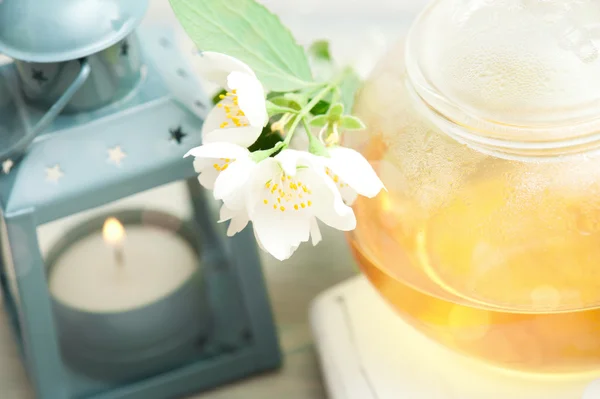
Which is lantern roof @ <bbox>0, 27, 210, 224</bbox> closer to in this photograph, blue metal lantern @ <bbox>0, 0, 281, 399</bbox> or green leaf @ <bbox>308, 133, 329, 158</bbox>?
blue metal lantern @ <bbox>0, 0, 281, 399</bbox>

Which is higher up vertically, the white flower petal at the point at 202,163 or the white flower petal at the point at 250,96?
the white flower petal at the point at 250,96

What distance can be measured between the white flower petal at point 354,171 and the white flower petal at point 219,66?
72mm

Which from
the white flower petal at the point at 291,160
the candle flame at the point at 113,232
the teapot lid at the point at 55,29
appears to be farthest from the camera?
the candle flame at the point at 113,232

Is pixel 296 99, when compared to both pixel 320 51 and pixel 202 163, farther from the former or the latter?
pixel 320 51

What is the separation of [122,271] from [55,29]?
Result: 0.25 m

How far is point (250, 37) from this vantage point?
1.94ft

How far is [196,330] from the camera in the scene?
76 centimetres

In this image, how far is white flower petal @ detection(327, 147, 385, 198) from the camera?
504 millimetres

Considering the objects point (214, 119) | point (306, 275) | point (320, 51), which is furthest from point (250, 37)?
point (306, 275)

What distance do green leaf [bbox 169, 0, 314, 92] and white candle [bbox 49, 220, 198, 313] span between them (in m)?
0.22

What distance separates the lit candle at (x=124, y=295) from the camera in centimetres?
73

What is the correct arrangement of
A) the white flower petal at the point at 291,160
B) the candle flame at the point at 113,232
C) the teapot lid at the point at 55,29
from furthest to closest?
the candle flame at the point at 113,232
the teapot lid at the point at 55,29
the white flower petal at the point at 291,160

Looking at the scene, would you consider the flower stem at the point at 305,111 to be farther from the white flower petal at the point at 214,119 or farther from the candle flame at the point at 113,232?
the candle flame at the point at 113,232

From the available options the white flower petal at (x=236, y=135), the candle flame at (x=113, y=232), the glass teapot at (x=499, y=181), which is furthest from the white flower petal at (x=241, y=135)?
the candle flame at (x=113, y=232)
